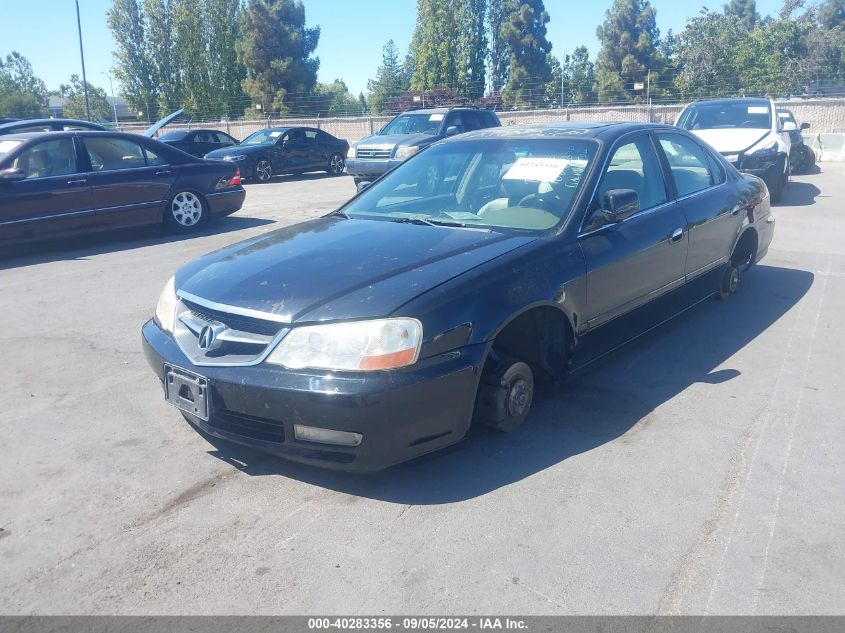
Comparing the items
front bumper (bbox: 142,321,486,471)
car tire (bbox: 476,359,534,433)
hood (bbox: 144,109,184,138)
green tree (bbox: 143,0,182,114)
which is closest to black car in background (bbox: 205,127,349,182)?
hood (bbox: 144,109,184,138)

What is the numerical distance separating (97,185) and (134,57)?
4721cm

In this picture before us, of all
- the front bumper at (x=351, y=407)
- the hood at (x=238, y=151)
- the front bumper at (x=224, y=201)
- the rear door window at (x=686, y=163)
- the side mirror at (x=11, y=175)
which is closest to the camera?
the front bumper at (x=351, y=407)

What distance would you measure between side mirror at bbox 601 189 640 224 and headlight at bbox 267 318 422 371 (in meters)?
1.66

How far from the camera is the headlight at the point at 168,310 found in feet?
12.5

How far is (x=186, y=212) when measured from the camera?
412 inches

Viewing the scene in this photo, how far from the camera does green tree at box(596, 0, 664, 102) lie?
48.5m

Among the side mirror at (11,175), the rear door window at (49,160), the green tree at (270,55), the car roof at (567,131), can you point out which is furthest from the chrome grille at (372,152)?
the green tree at (270,55)

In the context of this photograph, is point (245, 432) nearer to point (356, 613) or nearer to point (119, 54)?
point (356, 613)

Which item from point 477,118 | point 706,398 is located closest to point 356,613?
point 706,398

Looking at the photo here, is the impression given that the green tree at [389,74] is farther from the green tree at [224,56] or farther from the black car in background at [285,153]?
the black car in background at [285,153]

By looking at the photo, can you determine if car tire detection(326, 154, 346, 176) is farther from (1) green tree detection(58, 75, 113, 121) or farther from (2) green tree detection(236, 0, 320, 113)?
(1) green tree detection(58, 75, 113, 121)

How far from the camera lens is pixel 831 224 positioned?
1014cm

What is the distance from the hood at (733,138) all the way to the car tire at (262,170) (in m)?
10.8

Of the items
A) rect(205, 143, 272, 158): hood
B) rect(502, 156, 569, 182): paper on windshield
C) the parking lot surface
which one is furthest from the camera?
rect(205, 143, 272, 158): hood
